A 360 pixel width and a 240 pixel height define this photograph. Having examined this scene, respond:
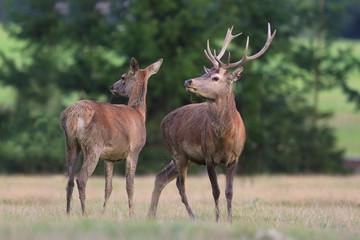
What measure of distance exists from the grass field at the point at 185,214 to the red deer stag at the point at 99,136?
566 millimetres

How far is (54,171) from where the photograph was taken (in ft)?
118

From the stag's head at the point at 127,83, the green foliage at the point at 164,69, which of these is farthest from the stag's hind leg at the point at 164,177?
the green foliage at the point at 164,69

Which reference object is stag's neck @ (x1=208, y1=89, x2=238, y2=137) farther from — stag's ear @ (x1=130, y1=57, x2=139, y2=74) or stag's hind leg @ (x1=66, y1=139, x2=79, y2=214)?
stag's ear @ (x1=130, y1=57, x2=139, y2=74)

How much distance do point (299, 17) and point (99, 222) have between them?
33.8 metres

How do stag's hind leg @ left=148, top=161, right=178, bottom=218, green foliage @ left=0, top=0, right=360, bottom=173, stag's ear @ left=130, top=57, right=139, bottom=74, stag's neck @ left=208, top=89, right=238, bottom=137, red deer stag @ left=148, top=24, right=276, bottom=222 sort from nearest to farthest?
red deer stag @ left=148, top=24, right=276, bottom=222
stag's neck @ left=208, top=89, right=238, bottom=137
stag's hind leg @ left=148, top=161, right=178, bottom=218
stag's ear @ left=130, top=57, right=139, bottom=74
green foliage @ left=0, top=0, right=360, bottom=173

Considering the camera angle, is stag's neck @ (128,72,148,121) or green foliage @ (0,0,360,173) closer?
stag's neck @ (128,72,148,121)

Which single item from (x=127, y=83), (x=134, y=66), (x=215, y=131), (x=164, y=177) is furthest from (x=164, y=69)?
(x=215, y=131)

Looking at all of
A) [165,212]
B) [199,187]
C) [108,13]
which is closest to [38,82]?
[108,13]

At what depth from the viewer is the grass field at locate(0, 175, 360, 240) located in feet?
35.7

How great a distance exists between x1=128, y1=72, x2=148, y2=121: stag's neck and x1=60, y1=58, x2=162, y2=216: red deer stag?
33 cm

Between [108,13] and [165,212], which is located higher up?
[108,13]

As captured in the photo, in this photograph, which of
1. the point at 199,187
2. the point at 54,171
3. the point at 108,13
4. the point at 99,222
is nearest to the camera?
the point at 99,222

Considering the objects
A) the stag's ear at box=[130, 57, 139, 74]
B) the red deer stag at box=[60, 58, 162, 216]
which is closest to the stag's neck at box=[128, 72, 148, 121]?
the stag's ear at box=[130, 57, 139, 74]

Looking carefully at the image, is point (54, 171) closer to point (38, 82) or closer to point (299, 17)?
point (38, 82)
